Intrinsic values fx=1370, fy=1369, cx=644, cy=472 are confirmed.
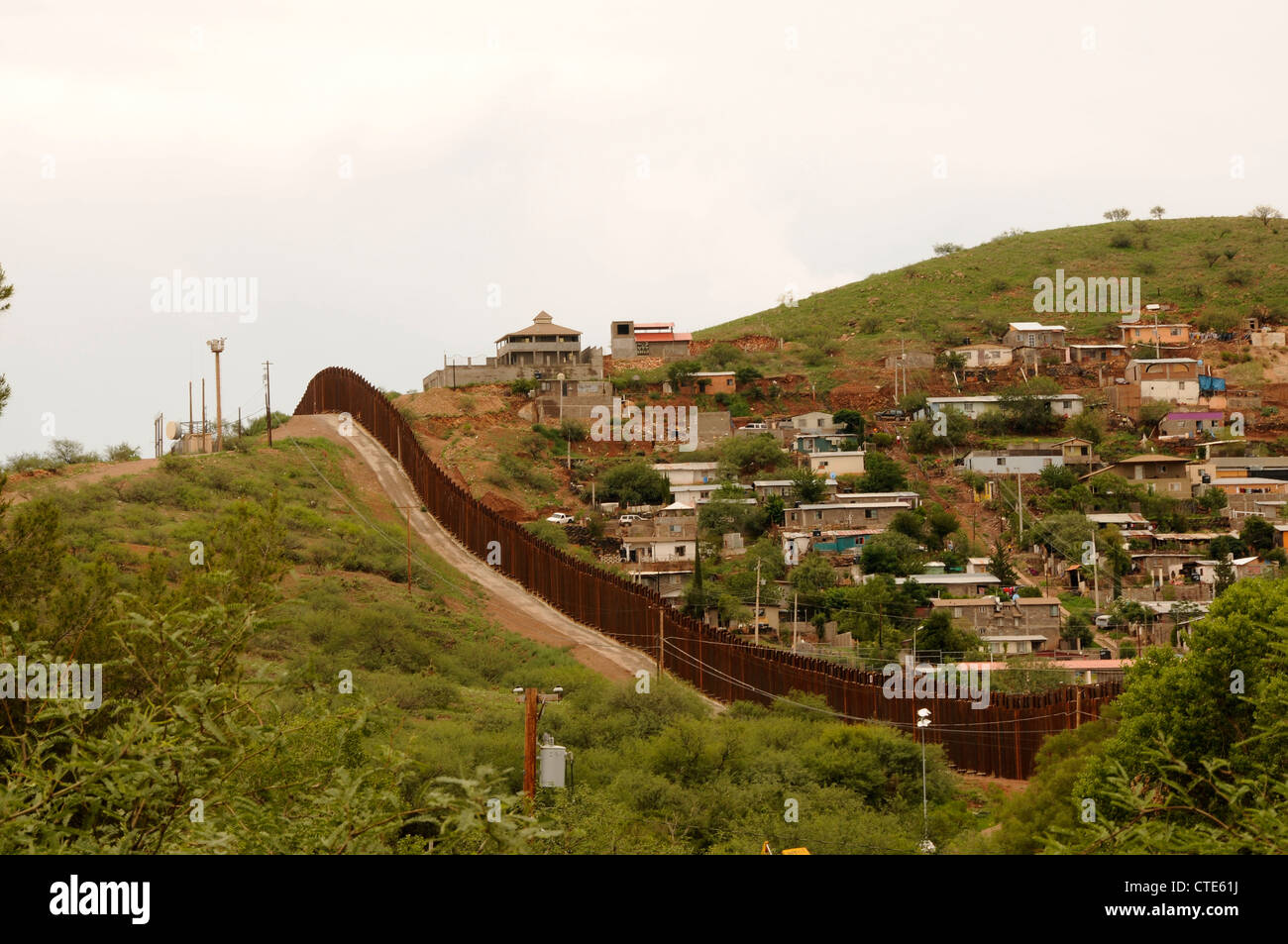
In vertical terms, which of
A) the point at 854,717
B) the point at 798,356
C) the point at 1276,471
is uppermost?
the point at 798,356

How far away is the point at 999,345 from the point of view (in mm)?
92062

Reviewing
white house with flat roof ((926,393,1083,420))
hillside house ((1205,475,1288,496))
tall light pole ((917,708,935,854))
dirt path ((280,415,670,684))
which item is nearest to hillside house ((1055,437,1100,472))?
hillside house ((1205,475,1288,496))

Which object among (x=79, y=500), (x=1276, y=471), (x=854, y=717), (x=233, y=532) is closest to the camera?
(x=233, y=532)

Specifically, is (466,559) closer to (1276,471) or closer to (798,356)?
(1276,471)

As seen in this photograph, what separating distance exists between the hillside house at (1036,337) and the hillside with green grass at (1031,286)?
566 cm

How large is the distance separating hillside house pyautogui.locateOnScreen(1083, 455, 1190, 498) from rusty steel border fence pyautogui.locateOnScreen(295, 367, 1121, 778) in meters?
36.6

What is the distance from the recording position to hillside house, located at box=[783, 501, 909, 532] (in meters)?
61.0

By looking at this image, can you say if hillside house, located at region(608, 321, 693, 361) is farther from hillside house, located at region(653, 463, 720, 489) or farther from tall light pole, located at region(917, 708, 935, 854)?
tall light pole, located at region(917, 708, 935, 854)

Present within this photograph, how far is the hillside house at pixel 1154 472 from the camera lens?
69.1 meters

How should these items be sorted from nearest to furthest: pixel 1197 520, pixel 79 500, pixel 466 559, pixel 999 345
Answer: pixel 79 500, pixel 466 559, pixel 1197 520, pixel 999 345
